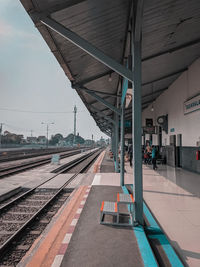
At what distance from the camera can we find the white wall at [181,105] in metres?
10.4

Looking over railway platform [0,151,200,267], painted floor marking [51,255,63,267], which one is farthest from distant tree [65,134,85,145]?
painted floor marking [51,255,63,267]

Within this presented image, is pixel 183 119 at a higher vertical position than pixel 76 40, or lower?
lower

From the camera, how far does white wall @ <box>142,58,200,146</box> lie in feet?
34.0

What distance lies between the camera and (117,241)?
3078 millimetres

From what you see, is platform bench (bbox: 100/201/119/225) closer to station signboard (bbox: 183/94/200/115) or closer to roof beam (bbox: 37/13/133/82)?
roof beam (bbox: 37/13/133/82)

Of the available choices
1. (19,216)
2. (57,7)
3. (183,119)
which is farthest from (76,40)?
(183,119)

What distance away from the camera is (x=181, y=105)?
41.1 feet

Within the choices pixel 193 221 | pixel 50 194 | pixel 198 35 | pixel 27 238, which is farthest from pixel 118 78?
pixel 27 238

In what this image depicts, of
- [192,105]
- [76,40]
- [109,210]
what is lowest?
[109,210]

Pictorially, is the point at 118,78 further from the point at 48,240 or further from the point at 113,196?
the point at 48,240

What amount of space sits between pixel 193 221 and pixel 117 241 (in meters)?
2.07

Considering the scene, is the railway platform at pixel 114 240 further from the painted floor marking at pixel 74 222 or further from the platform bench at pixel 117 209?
the platform bench at pixel 117 209

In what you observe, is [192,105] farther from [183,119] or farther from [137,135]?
[137,135]

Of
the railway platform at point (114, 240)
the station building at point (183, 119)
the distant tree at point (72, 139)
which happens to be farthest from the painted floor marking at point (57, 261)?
the distant tree at point (72, 139)
